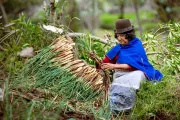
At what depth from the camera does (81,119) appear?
13.5 ft

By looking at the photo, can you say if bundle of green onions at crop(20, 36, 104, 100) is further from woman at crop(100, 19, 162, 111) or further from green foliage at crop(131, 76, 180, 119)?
green foliage at crop(131, 76, 180, 119)

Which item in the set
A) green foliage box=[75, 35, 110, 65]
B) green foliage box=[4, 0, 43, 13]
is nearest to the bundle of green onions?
green foliage box=[75, 35, 110, 65]

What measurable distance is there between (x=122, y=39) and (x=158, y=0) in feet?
37.6

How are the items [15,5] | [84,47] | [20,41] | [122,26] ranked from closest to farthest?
[122,26]
[84,47]
[20,41]
[15,5]

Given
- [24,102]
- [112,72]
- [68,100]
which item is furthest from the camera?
[112,72]

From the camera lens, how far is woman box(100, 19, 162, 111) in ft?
15.0

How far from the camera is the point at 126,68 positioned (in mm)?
4711

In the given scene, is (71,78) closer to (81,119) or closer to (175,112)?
(81,119)

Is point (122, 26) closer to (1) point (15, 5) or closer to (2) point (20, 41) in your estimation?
(2) point (20, 41)

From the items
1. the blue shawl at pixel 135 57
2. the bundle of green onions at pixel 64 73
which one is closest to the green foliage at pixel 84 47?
the bundle of green onions at pixel 64 73

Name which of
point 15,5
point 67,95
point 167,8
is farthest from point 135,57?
point 15,5

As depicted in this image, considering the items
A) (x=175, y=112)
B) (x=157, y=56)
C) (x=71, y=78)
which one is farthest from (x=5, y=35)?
(x=175, y=112)

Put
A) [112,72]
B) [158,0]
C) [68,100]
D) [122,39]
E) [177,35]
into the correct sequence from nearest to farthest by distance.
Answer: [68,100] < [122,39] < [112,72] < [177,35] < [158,0]

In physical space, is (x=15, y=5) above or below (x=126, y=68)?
below
